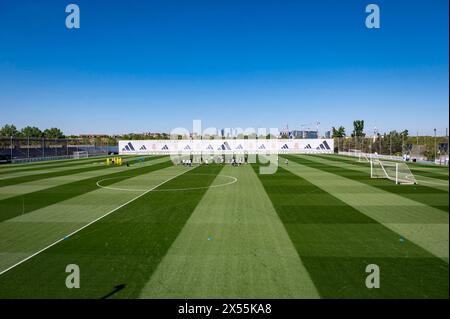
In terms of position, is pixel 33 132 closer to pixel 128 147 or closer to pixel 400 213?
pixel 128 147

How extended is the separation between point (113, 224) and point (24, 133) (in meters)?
204

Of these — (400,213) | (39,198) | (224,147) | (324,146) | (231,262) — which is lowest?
(231,262)

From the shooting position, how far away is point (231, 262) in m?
10.1

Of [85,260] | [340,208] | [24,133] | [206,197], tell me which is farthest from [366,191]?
[24,133]

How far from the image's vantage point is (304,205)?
18.7 m

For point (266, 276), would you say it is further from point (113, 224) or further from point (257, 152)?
point (257, 152)

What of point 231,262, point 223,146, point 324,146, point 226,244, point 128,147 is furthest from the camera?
point 324,146

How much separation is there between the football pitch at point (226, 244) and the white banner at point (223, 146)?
6249cm

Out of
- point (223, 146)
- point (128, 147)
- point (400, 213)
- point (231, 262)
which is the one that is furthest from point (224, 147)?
point (231, 262)

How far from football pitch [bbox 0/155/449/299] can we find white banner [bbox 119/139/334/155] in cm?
6249

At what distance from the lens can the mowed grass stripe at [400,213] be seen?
1206 cm

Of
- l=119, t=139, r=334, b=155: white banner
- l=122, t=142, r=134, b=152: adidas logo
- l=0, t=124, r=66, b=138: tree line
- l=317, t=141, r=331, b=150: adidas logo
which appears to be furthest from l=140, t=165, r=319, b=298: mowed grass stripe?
l=0, t=124, r=66, b=138: tree line

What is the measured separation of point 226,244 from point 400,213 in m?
10.5

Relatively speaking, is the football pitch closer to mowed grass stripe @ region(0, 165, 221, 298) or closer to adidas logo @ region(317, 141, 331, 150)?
mowed grass stripe @ region(0, 165, 221, 298)
